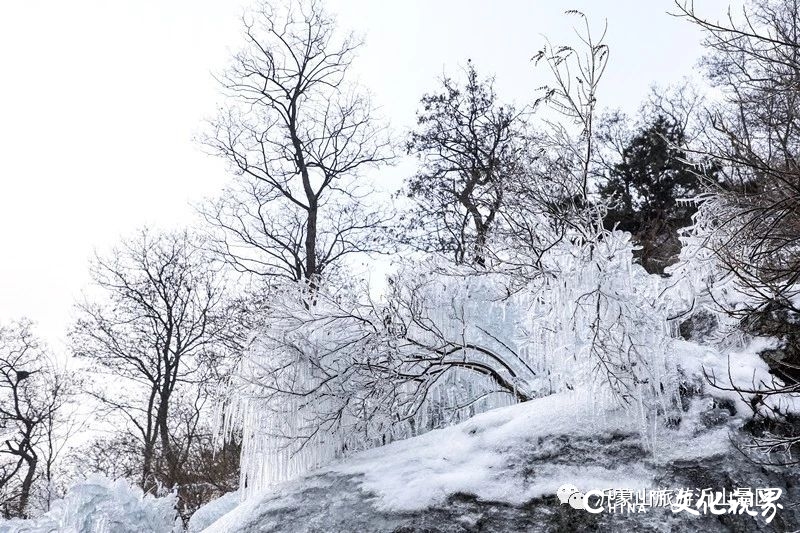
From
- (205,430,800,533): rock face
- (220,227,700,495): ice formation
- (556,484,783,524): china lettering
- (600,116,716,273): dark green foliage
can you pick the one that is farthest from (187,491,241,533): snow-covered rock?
(600,116,716,273): dark green foliage

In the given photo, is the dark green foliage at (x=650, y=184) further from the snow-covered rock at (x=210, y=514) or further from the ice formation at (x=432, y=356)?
the snow-covered rock at (x=210, y=514)

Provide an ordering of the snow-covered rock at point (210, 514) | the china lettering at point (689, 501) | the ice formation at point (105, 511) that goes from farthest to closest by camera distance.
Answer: the snow-covered rock at point (210, 514) → the ice formation at point (105, 511) → the china lettering at point (689, 501)

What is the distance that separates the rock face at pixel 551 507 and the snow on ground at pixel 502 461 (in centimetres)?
2

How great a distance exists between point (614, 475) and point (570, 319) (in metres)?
1.10

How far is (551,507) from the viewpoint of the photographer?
369 cm

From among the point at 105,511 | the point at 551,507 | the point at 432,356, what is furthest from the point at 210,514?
the point at 551,507

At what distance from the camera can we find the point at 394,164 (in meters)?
14.9

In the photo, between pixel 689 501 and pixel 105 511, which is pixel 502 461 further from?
pixel 105 511

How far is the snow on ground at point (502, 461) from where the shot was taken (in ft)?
12.4

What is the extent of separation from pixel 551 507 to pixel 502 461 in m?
0.49

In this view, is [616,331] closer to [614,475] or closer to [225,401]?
[614,475]

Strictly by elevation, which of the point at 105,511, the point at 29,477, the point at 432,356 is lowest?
the point at 105,511

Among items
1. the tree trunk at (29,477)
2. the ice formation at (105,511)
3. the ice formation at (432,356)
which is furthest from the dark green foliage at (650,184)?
the tree trunk at (29,477)

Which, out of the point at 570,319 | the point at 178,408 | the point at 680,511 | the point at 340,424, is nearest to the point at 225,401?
the point at 340,424
